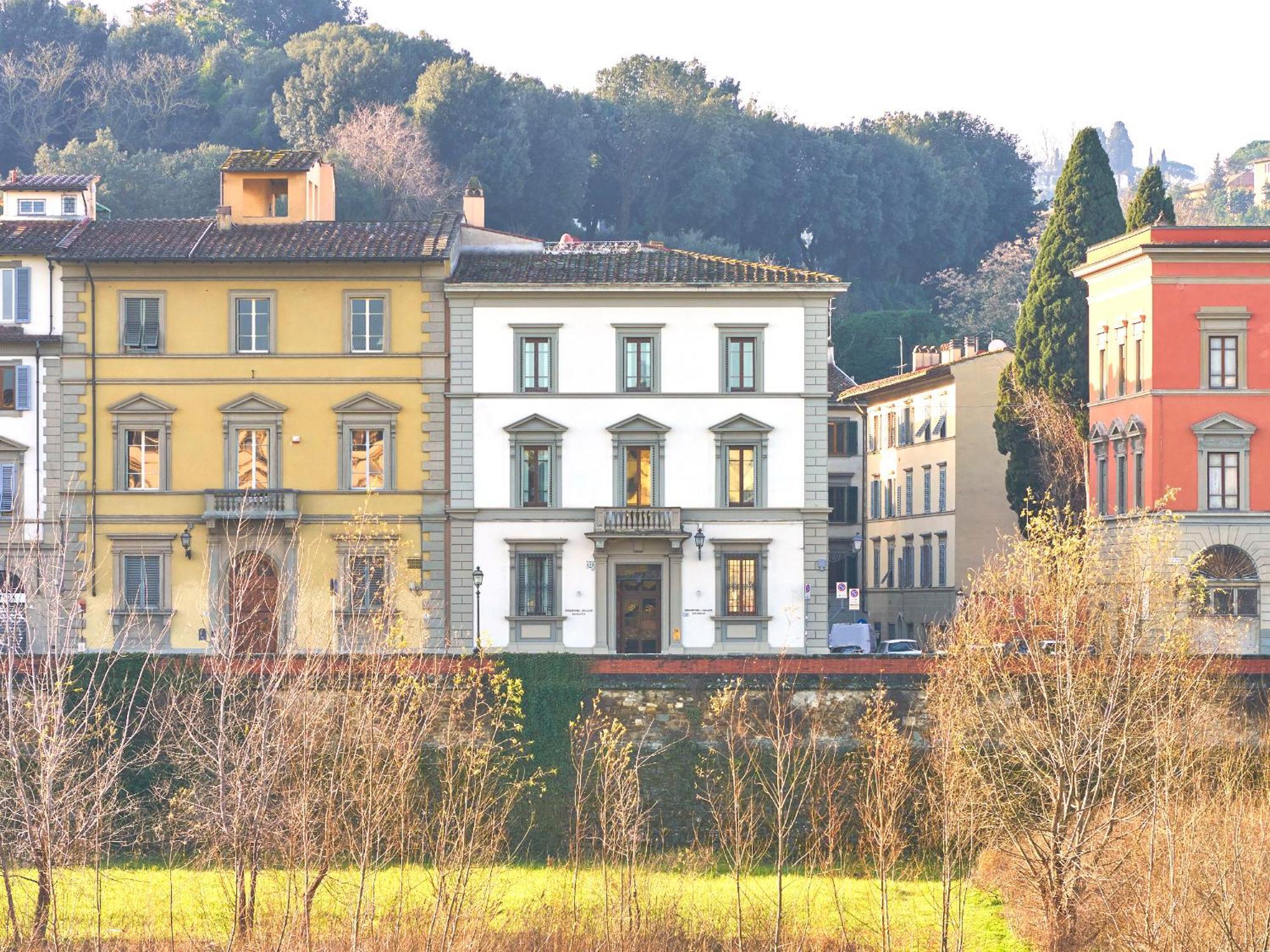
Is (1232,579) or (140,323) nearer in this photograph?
(1232,579)

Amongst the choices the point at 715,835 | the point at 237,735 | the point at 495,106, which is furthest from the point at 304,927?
the point at 495,106

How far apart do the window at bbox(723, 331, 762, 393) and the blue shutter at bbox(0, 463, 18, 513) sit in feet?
56.0

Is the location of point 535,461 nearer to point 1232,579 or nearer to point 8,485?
point 8,485

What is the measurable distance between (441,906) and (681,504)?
65.5ft

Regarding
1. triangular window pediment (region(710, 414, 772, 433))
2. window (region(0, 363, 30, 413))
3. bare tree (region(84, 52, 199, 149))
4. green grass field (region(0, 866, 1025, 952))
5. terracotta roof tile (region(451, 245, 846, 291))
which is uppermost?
bare tree (region(84, 52, 199, 149))

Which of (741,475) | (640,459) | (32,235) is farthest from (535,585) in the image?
(32,235)

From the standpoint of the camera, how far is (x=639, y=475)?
55750 mm

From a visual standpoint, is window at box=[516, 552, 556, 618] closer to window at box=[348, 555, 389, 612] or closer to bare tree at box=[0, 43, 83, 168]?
window at box=[348, 555, 389, 612]

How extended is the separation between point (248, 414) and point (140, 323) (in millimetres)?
3464

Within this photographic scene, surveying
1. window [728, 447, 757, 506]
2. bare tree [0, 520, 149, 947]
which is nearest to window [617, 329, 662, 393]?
window [728, 447, 757, 506]

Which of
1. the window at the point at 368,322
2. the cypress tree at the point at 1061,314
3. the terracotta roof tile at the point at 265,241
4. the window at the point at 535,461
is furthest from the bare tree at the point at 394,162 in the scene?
the window at the point at 535,461

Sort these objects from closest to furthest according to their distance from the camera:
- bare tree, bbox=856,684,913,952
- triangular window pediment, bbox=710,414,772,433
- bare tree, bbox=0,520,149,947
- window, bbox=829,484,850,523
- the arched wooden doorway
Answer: bare tree, bbox=0,520,149,947
bare tree, bbox=856,684,913,952
the arched wooden doorway
triangular window pediment, bbox=710,414,772,433
window, bbox=829,484,850,523

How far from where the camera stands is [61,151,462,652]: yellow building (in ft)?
181

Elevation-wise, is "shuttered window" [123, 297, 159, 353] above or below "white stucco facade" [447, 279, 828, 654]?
above
